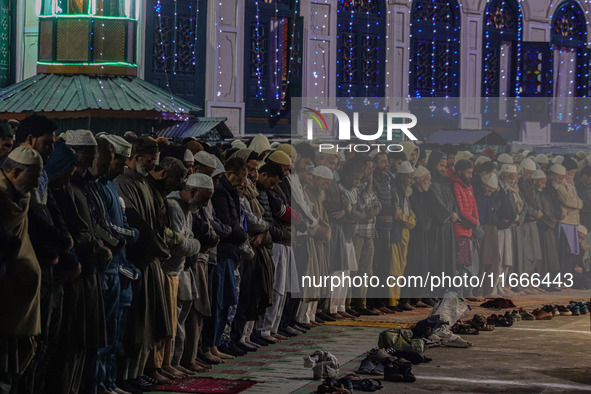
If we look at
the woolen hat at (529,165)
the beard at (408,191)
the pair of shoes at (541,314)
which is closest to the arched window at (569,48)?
the woolen hat at (529,165)

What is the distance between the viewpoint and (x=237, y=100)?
26.0 meters

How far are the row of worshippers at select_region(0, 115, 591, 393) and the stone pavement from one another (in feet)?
1.24

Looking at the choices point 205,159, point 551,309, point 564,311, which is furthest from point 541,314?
point 205,159

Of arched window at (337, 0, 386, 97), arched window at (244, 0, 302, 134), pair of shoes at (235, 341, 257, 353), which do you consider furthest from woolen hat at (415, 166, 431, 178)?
arched window at (337, 0, 386, 97)

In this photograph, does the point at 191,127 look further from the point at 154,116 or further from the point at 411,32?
the point at 411,32

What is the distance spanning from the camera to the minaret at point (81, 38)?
21.0 meters

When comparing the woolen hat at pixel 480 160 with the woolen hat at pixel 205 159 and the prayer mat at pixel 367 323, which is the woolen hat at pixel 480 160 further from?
the woolen hat at pixel 205 159

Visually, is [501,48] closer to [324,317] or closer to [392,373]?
[324,317]

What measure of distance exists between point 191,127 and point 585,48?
52.7 ft

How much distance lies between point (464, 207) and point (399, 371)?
24.8 ft

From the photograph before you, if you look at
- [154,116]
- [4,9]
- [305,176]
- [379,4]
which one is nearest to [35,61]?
[4,9]

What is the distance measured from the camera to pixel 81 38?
21.0 metres

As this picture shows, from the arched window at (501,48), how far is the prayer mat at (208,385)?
2285 centimetres

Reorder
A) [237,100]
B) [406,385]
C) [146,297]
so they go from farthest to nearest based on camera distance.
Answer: [237,100] < [406,385] < [146,297]
